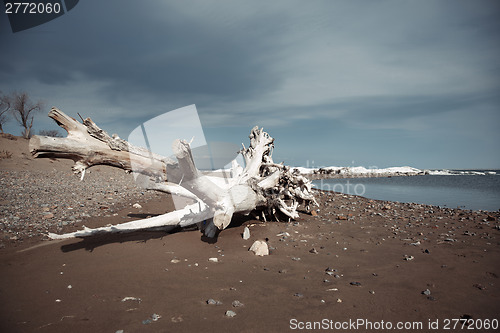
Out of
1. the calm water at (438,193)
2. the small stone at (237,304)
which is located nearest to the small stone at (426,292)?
the small stone at (237,304)

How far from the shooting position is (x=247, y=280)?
3.75 metres

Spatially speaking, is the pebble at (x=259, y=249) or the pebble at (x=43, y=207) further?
the pebble at (x=43, y=207)

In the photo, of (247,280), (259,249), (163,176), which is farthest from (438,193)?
(163,176)

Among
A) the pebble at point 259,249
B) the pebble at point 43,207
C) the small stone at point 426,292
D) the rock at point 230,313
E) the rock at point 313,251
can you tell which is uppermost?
the pebble at point 43,207

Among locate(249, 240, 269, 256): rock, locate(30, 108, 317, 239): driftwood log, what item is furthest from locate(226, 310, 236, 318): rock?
locate(30, 108, 317, 239): driftwood log

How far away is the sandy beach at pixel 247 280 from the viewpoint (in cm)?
271

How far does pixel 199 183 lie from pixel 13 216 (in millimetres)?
5778

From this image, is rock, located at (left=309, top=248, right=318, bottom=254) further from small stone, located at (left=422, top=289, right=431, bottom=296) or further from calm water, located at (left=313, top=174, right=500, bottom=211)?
calm water, located at (left=313, top=174, right=500, bottom=211)

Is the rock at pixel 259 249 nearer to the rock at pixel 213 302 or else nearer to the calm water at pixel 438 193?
the rock at pixel 213 302

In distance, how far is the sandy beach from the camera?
8.88 feet

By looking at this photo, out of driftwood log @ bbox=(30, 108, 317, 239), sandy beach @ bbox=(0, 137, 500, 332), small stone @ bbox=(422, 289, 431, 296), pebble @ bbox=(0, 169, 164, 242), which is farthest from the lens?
pebble @ bbox=(0, 169, 164, 242)

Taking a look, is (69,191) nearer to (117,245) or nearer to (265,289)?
(117,245)

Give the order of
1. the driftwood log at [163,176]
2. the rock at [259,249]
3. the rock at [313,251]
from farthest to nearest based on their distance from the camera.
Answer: the rock at [313,251]
the rock at [259,249]
the driftwood log at [163,176]

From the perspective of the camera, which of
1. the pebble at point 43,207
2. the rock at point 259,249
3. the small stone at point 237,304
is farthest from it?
the pebble at point 43,207
